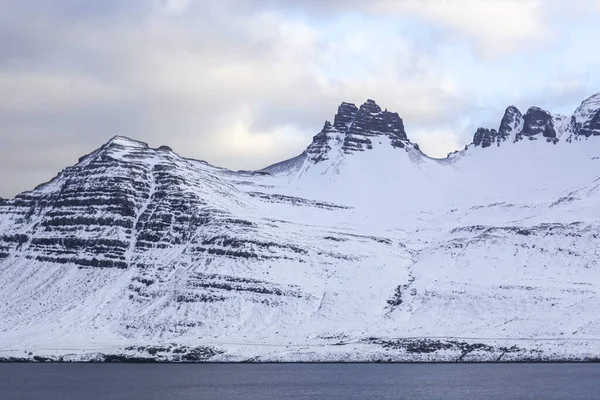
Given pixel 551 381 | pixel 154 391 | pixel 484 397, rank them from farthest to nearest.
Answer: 1. pixel 551 381
2. pixel 154 391
3. pixel 484 397

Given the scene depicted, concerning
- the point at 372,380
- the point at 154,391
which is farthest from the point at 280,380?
the point at 154,391

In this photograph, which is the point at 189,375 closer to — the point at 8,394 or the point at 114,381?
the point at 114,381

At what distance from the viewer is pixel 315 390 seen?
170375 mm

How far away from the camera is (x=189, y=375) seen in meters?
199

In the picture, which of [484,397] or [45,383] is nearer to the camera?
[484,397]

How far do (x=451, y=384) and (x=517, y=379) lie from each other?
15060 millimetres

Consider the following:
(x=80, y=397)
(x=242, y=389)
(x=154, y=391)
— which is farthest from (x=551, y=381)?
(x=80, y=397)

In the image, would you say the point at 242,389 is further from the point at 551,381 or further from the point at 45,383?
the point at 551,381

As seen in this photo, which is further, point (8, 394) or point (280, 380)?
point (280, 380)

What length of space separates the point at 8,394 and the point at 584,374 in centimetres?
10242

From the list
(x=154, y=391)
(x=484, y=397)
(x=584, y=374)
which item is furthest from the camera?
(x=584, y=374)

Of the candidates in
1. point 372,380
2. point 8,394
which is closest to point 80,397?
point 8,394

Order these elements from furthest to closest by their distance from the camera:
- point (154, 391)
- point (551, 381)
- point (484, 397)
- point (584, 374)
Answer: point (584, 374), point (551, 381), point (154, 391), point (484, 397)

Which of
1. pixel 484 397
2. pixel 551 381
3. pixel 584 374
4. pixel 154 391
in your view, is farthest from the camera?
pixel 584 374
